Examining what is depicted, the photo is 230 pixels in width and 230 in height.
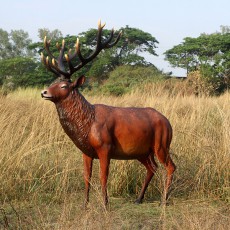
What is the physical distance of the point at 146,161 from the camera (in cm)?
444

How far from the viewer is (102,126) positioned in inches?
158

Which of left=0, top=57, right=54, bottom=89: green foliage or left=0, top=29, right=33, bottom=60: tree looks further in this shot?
left=0, top=29, right=33, bottom=60: tree

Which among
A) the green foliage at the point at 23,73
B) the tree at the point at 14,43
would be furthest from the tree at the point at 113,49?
the tree at the point at 14,43

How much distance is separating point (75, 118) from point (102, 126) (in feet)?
0.82

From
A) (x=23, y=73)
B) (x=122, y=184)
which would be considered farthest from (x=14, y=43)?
(x=122, y=184)

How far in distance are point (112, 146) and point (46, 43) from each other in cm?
Result: 111

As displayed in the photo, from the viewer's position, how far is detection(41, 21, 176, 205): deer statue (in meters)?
3.93

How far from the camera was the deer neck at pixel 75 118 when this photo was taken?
392 cm

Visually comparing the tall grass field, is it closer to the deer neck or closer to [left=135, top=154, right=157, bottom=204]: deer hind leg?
[left=135, top=154, right=157, bottom=204]: deer hind leg

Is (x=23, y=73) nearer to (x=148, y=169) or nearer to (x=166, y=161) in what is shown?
(x=148, y=169)

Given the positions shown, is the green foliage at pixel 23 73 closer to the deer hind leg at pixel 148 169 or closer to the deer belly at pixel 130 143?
the deer hind leg at pixel 148 169

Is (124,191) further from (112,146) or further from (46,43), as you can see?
(46,43)

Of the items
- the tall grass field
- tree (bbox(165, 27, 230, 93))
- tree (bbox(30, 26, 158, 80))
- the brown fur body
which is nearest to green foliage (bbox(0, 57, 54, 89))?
tree (bbox(30, 26, 158, 80))

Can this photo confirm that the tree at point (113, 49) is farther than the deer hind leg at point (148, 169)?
Yes
